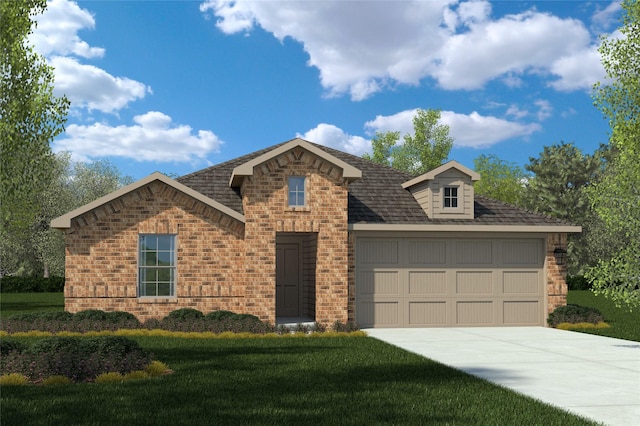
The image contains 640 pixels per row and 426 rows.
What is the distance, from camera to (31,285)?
4509 cm

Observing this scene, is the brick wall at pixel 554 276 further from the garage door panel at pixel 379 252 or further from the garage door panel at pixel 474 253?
the garage door panel at pixel 379 252

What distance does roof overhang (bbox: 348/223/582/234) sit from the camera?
20156 mm

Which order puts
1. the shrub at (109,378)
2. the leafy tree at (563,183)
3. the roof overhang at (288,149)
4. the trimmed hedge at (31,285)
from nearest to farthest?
the shrub at (109,378)
the roof overhang at (288,149)
the trimmed hedge at (31,285)
the leafy tree at (563,183)

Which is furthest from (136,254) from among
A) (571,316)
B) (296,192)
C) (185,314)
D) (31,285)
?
(31,285)

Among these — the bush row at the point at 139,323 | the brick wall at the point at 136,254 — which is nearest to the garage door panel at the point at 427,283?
the bush row at the point at 139,323

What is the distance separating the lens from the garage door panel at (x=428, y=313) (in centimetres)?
2094

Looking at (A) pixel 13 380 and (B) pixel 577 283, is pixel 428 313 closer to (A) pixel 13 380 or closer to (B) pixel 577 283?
(A) pixel 13 380

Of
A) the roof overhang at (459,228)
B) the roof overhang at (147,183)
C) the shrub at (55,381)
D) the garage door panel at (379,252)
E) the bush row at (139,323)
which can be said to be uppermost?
the roof overhang at (147,183)

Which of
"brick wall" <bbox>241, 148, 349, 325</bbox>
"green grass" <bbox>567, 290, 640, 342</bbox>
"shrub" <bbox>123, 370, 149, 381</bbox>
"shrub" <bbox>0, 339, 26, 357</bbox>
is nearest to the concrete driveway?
"green grass" <bbox>567, 290, 640, 342</bbox>

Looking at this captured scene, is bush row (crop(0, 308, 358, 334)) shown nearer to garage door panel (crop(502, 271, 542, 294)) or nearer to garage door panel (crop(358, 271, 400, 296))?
garage door panel (crop(358, 271, 400, 296))

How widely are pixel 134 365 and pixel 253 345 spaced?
16.1 feet

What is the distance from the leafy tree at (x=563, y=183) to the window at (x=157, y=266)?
46707 mm

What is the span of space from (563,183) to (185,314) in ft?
169

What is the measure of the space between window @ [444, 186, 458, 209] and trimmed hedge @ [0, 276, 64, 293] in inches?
1213
